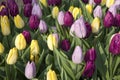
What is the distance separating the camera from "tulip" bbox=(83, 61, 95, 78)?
4.50ft

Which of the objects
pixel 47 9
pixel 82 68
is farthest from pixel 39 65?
pixel 47 9

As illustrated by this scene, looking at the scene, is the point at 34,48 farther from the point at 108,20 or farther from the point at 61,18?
the point at 108,20

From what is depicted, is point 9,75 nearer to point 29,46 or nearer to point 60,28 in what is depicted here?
point 29,46

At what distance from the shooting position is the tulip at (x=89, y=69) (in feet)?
4.50

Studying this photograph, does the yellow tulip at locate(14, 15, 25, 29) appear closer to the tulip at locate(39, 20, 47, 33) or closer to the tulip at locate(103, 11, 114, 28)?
the tulip at locate(39, 20, 47, 33)

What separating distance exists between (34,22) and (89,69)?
1.62 ft

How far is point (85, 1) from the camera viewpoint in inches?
87.6

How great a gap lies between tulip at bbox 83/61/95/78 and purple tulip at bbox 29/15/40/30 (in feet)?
1.57

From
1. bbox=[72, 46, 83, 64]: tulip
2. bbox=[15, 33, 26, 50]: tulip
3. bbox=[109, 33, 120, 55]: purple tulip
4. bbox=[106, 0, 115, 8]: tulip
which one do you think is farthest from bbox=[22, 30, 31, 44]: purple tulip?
bbox=[106, 0, 115, 8]: tulip

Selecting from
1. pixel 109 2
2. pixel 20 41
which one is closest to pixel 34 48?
pixel 20 41

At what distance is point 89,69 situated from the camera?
138cm

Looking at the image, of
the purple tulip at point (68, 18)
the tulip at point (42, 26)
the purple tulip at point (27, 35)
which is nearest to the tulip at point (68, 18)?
the purple tulip at point (68, 18)

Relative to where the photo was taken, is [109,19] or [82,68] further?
[109,19]

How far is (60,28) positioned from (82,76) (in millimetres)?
431
